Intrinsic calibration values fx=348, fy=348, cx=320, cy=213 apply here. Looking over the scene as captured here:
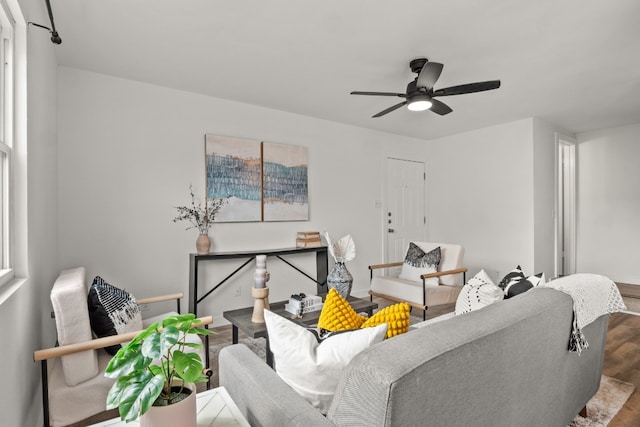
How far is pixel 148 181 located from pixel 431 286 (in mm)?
2980

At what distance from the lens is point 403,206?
545 centimetres

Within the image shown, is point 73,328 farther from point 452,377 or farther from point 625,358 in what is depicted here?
point 625,358

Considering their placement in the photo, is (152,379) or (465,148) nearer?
(152,379)

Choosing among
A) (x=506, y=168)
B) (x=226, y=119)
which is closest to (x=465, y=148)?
(x=506, y=168)

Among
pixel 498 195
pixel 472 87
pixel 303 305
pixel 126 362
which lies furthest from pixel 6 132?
pixel 498 195

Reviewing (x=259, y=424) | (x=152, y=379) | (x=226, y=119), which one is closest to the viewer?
(x=152, y=379)

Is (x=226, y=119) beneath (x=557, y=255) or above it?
above

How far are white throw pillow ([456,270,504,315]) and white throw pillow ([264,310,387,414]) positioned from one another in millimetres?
875

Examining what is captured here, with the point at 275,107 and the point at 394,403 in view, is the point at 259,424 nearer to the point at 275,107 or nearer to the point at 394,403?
the point at 394,403

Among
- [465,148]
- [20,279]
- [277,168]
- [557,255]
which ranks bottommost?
[557,255]

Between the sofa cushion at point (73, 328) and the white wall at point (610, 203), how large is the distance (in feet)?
21.5

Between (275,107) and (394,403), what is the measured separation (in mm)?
3744

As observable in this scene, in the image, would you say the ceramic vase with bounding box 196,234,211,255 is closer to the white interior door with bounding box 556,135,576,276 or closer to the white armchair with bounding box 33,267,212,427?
the white armchair with bounding box 33,267,212,427

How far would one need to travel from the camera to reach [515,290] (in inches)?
66.3
